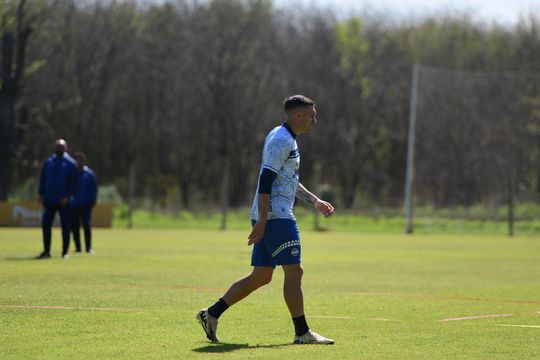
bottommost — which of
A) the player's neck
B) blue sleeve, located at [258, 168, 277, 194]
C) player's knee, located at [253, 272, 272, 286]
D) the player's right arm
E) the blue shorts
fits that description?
player's knee, located at [253, 272, 272, 286]

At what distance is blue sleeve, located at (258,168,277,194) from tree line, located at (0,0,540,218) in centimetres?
4945

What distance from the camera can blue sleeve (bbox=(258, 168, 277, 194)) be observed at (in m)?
9.65

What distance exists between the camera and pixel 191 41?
214 ft

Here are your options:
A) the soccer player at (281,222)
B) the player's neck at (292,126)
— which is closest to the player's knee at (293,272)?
the soccer player at (281,222)

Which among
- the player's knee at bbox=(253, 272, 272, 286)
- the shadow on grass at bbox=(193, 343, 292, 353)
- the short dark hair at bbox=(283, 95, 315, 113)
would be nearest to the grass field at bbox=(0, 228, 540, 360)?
the shadow on grass at bbox=(193, 343, 292, 353)

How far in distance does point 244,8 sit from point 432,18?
15.0 meters

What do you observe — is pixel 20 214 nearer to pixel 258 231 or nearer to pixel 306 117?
pixel 306 117

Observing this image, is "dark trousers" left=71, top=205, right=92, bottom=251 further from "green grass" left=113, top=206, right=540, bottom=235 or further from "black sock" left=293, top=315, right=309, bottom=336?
"green grass" left=113, top=206, right=540, bottom=235

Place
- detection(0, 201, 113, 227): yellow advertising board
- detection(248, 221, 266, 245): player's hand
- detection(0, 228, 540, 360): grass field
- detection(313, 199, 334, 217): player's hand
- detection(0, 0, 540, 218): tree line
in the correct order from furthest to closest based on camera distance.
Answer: detection(0, 0, 540, 218): tree line → detection(0, 201, 113, 227): yellow advertising board → detection(313, 199, 334, 217): player's hand → detection(248, 221, 266, 245): player's hand → detection(0, 228, 540, 360): grass field

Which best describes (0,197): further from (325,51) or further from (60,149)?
(325,51)

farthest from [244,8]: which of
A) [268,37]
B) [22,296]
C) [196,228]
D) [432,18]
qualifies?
[22,296]

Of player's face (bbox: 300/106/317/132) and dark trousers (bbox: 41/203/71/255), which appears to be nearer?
player's face (bbox: 300/106/317/132)

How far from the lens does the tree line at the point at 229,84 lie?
6147cm

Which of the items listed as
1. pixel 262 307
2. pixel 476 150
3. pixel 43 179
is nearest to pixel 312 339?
pixel 262 307
